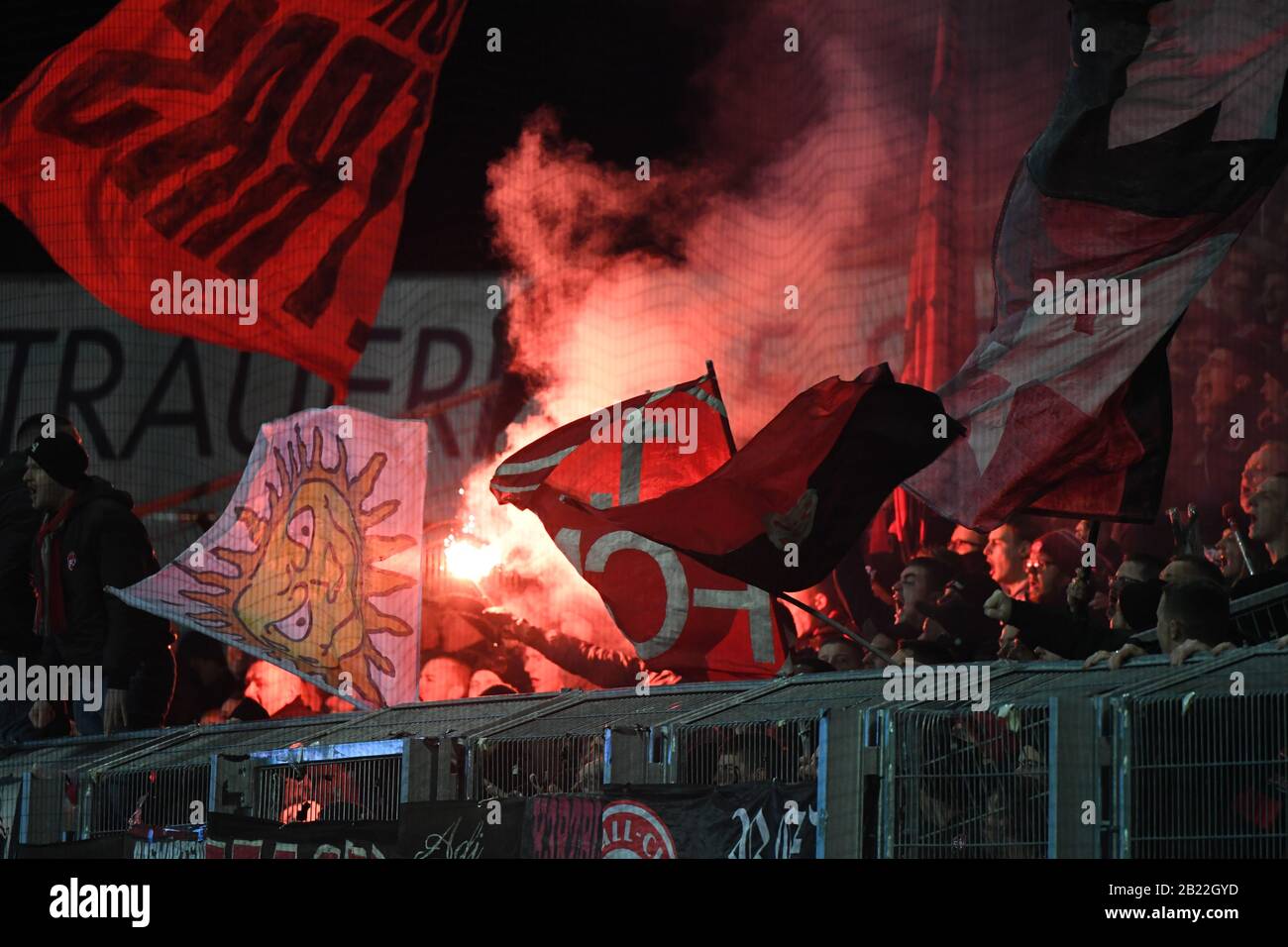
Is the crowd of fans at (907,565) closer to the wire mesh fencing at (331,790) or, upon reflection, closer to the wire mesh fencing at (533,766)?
the wire mesh fencing at (533,766)

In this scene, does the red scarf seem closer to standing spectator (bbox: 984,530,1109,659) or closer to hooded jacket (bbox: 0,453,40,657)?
hooded jacket (bbox: 0,453,40,657)

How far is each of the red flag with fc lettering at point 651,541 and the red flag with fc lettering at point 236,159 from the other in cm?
410

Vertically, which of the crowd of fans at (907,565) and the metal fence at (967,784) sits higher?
the crowd of fans at (907,565)

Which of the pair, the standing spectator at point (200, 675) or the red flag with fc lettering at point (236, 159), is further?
the red flag with fc lettering at point (236, 159)

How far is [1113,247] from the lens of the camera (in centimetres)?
1020

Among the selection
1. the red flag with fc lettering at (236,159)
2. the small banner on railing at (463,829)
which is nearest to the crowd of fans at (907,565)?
the small banner on railing at (463,829)

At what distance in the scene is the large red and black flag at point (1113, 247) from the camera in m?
10.0

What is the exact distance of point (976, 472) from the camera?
10.3m

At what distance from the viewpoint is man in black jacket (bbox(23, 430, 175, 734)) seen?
985 centimetres

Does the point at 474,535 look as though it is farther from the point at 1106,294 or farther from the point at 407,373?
the point at 1106,294
